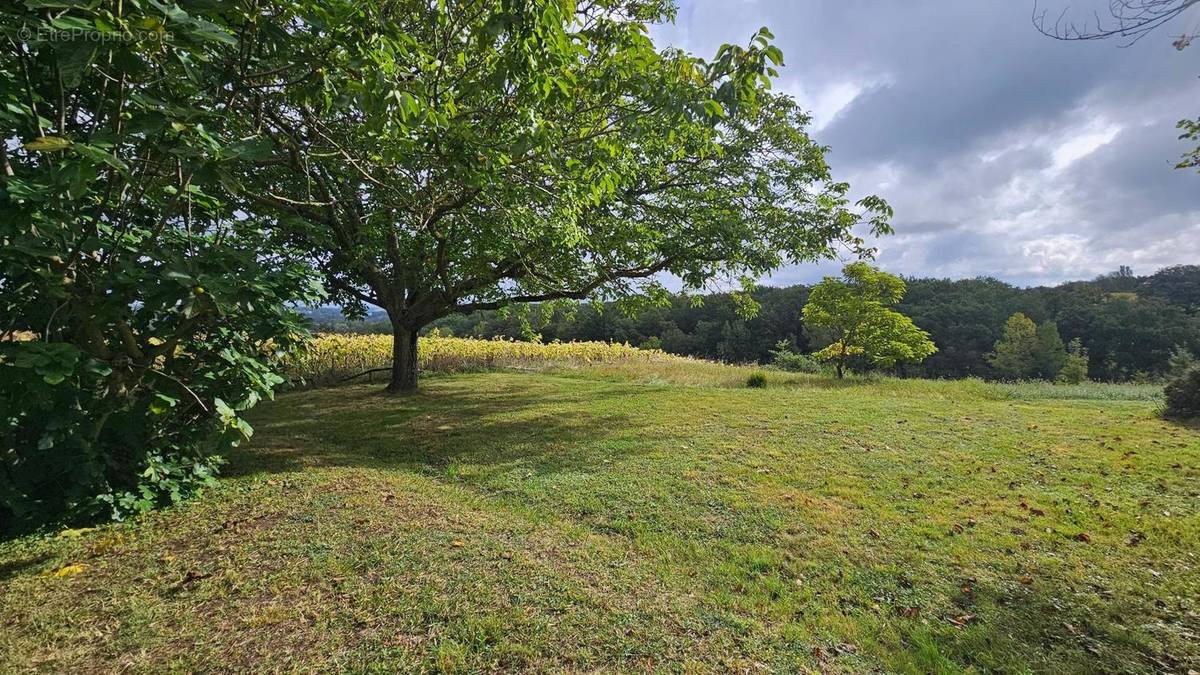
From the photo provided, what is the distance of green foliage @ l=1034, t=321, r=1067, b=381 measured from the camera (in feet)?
128

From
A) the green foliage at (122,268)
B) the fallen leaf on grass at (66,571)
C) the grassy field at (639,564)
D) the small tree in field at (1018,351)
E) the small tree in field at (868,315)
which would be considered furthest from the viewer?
the small tree in field at (1018,351)

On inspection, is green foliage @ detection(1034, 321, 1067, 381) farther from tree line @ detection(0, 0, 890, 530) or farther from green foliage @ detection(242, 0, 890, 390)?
tree line @ detection(0, 0, 890, 530)

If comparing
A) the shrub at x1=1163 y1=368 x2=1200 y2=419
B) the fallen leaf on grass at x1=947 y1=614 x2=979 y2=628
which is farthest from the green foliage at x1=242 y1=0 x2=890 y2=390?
the shrub at x1=1163 y1=368 x2=1200 y2=419

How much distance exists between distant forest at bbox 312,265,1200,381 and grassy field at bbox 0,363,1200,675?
33766mm

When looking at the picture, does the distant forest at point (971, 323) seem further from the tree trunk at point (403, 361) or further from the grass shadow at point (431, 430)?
the grass shadow at point (431, 430)

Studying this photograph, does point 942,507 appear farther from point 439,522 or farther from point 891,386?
point 891,386

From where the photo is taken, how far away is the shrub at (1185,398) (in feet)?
28.9

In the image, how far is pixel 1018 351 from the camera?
39.2 m

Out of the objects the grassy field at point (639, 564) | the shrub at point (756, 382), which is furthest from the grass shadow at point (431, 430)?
the shrub at point (756, 382)

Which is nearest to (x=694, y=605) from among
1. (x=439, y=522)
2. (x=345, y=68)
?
(x=439, y=522)

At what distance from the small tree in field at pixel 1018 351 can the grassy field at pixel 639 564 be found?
42206 mm

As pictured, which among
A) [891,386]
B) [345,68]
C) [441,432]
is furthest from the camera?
[891,386]

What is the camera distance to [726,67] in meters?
2.93

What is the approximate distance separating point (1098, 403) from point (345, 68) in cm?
1734
